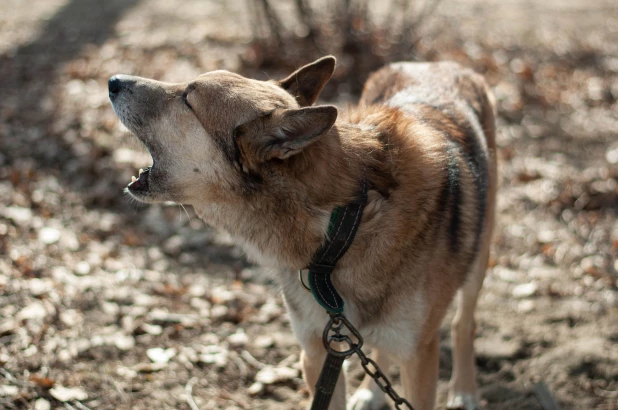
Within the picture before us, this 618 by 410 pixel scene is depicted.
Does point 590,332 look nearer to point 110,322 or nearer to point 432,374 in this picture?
point 432,374

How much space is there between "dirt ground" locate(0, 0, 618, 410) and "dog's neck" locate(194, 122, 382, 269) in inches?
54.2

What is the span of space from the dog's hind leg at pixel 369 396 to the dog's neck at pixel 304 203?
4.38 ft

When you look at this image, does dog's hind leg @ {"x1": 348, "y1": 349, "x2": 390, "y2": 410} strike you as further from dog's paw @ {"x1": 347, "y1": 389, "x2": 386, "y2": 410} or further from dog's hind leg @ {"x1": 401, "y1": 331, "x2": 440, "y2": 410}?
dog's hind leg @ {"x1": 401, "y1": 331, "x2": 440, "y2": 410}

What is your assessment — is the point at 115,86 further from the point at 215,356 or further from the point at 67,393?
the point at 215,356

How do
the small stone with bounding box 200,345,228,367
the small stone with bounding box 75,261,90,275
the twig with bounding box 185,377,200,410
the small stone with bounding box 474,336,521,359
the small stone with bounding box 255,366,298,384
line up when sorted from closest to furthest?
the twig with bounding box 185,377,200,410 < the small stone with bounding box 255,366,298,384 < the small stone with bounding box 200,345,228,367 < the small stone with bounding box 474,336,521,359 < the small stone with bounding box 75,261,90,275

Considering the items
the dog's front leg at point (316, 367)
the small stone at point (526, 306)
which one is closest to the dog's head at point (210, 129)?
the dog's front leg at point (316, 367)

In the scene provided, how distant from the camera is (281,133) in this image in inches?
109

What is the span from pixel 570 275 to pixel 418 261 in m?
2.59

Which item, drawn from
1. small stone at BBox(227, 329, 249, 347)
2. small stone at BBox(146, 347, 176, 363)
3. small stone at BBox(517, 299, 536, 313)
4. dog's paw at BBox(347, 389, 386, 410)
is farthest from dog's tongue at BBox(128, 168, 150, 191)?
small stone at BBox(517, 299, 536, 313)

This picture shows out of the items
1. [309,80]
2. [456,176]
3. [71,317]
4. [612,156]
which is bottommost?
[612,156]

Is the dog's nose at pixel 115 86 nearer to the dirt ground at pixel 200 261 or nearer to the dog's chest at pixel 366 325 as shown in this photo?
the dog's chest at pixel 366 325

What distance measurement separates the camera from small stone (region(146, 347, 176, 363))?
13.4ft

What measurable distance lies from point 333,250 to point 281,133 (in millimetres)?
571

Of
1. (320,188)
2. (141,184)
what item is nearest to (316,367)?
(320,188)
